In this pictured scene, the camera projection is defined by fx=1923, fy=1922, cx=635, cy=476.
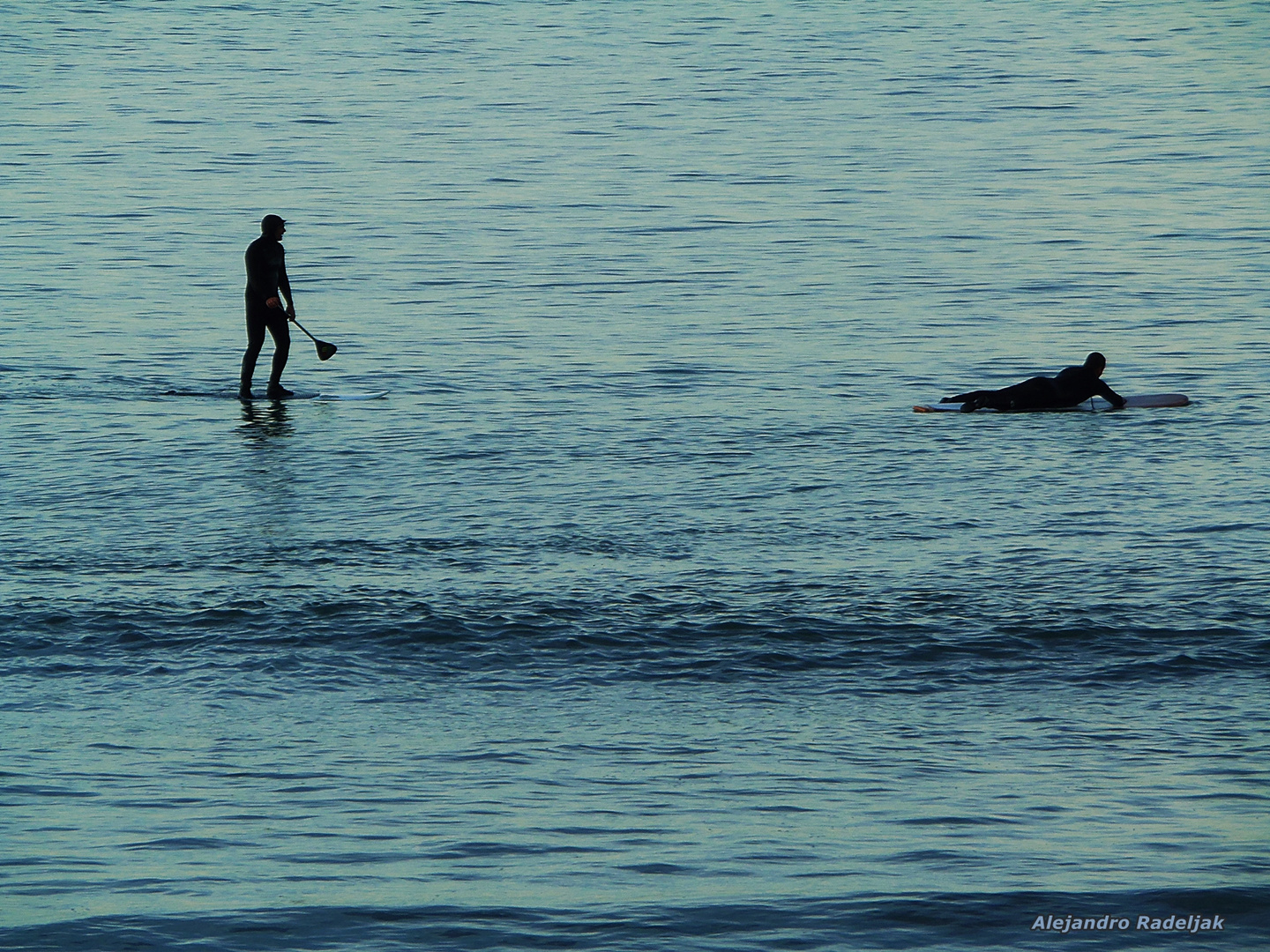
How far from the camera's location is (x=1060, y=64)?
55.3 meters

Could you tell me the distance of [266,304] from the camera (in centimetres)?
1903

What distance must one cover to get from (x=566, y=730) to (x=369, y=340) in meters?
13.2

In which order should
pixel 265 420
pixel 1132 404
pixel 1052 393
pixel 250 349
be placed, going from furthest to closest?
1. pixel 250 349
2. pixel 1132 404
3. pixel 1052 393
4. pixel 265 420

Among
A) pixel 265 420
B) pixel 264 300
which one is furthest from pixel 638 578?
pixel 264 300

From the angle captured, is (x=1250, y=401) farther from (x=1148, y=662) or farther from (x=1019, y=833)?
(x=1019, y=833)

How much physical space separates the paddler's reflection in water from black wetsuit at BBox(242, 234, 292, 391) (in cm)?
31

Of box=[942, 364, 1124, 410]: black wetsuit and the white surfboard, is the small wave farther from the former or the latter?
the white surfboard

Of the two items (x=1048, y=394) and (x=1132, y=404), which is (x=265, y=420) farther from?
(x=1132, y=404)

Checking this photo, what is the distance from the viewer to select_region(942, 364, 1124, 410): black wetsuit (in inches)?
714

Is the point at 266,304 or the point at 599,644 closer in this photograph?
the point at 599,644

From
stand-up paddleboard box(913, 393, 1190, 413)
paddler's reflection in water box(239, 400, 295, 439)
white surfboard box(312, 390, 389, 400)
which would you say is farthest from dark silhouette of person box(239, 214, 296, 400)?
stand-up paddleboard box(913, 393, 1190, 413)

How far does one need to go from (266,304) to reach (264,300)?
0.38ft

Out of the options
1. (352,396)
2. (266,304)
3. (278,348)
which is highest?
(266,304)

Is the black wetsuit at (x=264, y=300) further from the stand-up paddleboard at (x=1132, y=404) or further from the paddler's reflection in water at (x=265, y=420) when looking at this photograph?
the stand-up paddleboard at (x=1132, y=404)
